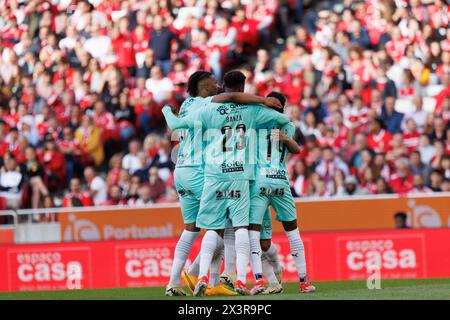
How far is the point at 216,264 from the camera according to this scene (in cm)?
1316

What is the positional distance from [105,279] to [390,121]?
5.60 metres

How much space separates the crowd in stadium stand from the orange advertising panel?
1.01m

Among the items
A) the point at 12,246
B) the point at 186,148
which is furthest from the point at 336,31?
the point at 186,148

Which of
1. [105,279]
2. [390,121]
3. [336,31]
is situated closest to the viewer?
[105,279]

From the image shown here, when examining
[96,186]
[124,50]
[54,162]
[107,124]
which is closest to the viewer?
[96,186]

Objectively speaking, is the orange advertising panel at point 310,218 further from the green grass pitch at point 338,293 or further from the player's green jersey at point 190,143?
the player's green jersey at point 190,143

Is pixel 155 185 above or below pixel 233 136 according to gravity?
below

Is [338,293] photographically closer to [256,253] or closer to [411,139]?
[256,253]

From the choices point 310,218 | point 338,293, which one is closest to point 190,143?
point 338,293

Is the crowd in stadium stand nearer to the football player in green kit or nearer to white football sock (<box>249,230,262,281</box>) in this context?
white football sock (<box>249,230,262,281</box>)

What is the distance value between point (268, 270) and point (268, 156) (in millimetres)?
1428

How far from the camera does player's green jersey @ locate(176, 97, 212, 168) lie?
508 inches
